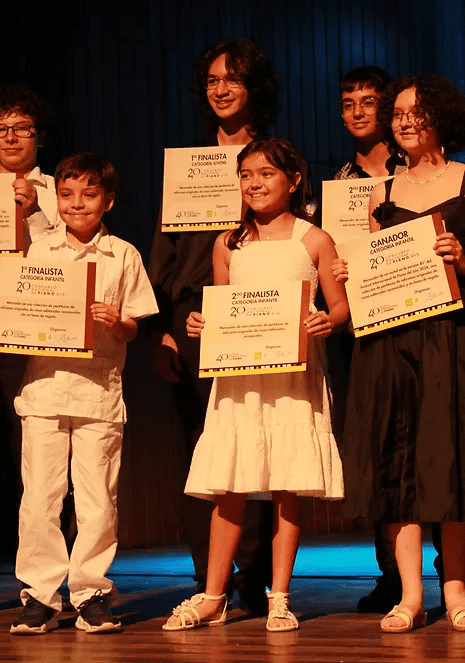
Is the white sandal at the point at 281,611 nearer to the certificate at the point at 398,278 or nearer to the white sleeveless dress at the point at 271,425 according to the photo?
the white sleeveless dress at the point at 271,425

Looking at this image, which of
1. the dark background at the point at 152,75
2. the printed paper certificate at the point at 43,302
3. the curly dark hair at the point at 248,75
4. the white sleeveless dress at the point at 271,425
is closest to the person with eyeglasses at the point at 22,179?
the printed paper certificate at the point at 43,302

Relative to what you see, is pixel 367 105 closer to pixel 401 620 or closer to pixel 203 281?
pixel 203 281

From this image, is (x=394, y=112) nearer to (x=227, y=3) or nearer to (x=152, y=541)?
(x=227, y=3)

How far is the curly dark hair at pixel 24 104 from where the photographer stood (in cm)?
380

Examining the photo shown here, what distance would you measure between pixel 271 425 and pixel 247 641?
0.60 metres

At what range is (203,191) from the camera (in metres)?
3.75

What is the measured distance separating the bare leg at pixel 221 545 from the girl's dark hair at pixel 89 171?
0.97 m

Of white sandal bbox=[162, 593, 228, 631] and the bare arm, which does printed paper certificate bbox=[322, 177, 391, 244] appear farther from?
white sandal bbox=[162, 593, 228, 631]

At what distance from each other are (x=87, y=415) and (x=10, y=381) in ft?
1.49

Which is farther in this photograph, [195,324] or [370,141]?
[370,141]

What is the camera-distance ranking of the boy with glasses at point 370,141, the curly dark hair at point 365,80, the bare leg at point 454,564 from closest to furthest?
1. the bare leg at point 454,564
2. the boy with glasses at point 370,141
3. the curly dark hair at point 365,80

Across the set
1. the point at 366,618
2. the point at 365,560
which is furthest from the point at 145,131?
the point at 366,618

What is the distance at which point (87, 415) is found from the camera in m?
3.35

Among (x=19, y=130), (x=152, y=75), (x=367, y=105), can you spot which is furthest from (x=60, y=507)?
(x=152, y=75)
